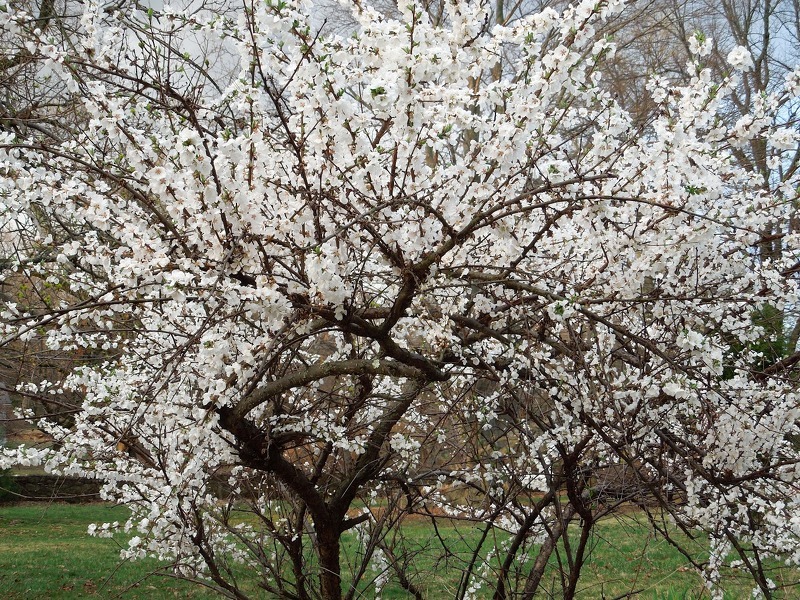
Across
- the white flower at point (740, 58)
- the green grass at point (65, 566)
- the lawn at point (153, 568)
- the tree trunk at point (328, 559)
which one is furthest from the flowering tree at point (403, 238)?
the green grass at point (65, 566)

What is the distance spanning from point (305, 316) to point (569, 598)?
6.98 feet

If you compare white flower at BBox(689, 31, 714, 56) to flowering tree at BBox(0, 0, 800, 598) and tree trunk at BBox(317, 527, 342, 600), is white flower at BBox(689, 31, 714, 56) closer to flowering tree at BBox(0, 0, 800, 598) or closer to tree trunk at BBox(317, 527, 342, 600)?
flowering tree at BBox(0, 0, 800, 598)

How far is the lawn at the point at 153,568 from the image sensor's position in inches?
256

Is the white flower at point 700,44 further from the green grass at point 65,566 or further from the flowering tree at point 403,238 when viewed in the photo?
the green grass at point 65,566

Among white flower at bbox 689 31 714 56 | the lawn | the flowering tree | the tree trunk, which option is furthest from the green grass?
white flower at bbox 689 31 714 56

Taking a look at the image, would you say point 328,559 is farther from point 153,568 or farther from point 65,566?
point 65,566

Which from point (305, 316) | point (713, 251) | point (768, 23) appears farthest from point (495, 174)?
point (768, 23)

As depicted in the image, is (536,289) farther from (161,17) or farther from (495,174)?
(161,17)

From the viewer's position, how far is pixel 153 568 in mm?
8719

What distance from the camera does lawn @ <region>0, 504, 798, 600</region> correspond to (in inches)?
256

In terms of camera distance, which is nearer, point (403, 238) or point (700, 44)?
point (403, 238)

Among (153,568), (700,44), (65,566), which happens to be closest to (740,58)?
(700,44)

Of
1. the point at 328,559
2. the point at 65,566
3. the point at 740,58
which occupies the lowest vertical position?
the point at 328,559

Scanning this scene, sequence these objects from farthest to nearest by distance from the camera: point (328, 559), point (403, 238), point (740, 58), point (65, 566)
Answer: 1. point (65, 566)
2. point (328, 559)
3. point (740, 58)
4. point (403, 238)
